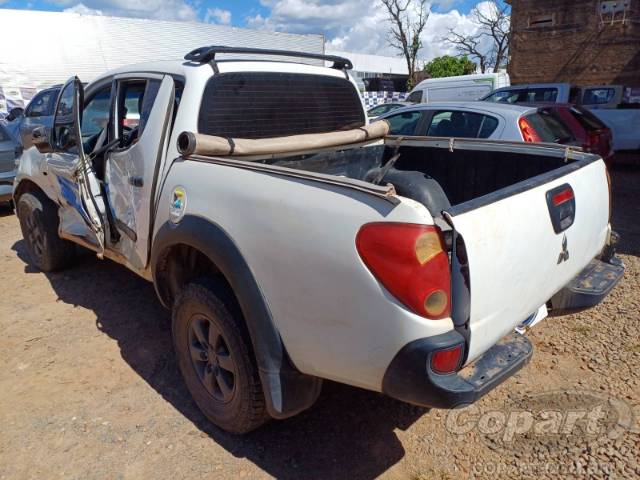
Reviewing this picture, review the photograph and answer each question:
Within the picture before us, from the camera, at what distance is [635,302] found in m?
3.96

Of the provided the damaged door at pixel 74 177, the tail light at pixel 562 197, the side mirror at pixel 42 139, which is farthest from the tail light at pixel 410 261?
the side mirror at pixel 42 139

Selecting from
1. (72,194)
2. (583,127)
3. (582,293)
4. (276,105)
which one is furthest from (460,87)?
(582,293)

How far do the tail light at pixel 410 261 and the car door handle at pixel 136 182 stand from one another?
5.88 ft

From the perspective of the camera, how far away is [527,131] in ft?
18.4

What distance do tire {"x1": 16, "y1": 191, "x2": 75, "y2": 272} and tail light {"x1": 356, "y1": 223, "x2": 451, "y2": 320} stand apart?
386cm

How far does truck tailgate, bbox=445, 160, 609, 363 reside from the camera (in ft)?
5.96

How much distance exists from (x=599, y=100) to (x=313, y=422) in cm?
1315

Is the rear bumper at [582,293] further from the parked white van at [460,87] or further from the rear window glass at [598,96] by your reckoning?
the parked white van at [460,87]

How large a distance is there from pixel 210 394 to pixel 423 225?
5.26 ft

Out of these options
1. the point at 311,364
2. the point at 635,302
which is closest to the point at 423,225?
the point at 311,364

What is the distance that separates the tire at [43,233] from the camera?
4551 mm

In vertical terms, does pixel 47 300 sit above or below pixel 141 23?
below

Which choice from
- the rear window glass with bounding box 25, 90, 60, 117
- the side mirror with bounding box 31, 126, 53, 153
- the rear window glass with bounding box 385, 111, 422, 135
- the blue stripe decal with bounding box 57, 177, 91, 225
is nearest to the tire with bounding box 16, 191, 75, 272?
the blue stripe decal with bounding box 57, 177, 91, 225

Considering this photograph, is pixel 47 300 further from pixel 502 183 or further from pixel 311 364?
pixel 502 183
